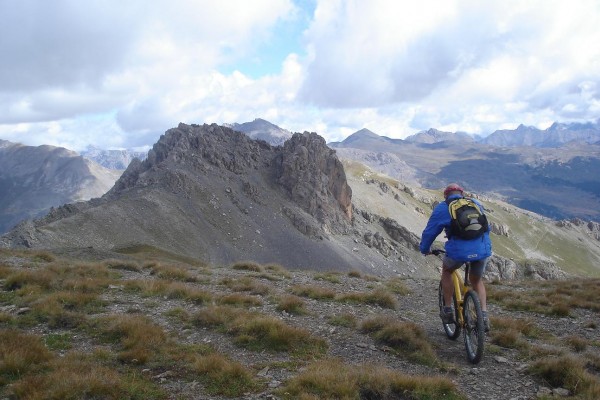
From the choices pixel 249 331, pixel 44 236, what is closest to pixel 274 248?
pixel 44 236

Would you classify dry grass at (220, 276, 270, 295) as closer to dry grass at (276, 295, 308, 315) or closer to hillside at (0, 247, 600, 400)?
hillside at (0, 247, 600, 400)

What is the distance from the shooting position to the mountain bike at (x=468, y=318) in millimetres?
9203

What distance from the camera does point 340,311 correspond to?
1384cm

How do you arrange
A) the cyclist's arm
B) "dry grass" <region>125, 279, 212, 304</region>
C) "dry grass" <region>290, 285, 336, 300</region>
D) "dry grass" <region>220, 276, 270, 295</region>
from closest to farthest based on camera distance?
the cyclist's arm, "dry grass" <region>125, 279, 212, 304</region>, "dry grass" <region>290, 285, 336, 300</region>, "dry grass" <region>220, 276, 270, 295</region>

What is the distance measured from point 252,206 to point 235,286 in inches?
3396

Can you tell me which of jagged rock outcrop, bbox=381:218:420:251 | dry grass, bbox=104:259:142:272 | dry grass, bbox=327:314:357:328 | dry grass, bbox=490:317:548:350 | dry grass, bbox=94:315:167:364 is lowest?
jagged rock outcrop, bbox=381:218:420:251

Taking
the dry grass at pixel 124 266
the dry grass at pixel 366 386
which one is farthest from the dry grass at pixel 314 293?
the dry grass at pixel 124 266

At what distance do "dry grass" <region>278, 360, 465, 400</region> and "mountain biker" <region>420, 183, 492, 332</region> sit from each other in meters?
2.23

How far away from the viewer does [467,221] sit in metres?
9.56

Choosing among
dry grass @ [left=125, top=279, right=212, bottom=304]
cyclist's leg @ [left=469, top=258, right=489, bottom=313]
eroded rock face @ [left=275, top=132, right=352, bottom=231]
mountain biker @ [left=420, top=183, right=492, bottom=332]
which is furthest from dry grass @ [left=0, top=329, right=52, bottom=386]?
eroded rock face @ [left=275, top=132, right=352, bottom=231]

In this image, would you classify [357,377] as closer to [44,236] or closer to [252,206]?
[44,236]

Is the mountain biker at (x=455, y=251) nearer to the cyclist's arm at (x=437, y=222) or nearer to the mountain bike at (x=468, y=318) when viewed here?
the cyclist's arm at (x=437, y=222)

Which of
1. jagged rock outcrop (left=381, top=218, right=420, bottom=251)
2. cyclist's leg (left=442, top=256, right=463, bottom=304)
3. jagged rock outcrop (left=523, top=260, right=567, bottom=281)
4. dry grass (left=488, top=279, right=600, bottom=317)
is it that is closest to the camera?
cyclist's leg (left=442, top=256, right=463, bottom=304)

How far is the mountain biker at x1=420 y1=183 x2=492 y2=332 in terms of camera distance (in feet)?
31.8
